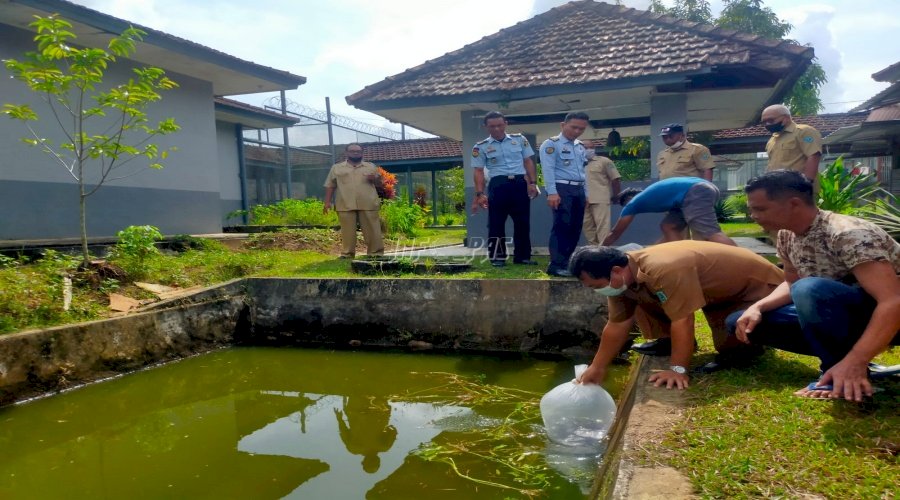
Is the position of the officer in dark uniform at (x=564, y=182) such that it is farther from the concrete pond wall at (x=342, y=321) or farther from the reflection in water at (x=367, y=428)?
the reflection in water at (x=367, y=428)

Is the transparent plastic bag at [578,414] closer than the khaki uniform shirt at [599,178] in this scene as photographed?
Yes

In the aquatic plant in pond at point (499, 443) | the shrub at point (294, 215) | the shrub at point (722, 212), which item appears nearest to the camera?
the aquatic plant in pond at point (499, 443)

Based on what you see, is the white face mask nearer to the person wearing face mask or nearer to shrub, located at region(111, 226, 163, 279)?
the person wearing face mask

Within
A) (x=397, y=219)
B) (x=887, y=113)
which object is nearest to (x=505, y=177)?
(x=397, y=219)

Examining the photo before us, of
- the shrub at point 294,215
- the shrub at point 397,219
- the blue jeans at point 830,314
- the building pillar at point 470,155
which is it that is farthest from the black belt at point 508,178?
the shrub at point 294,215

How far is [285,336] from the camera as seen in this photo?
18.8 feet

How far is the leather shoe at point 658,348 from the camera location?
10.9 ft

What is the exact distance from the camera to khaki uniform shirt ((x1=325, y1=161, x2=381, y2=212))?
23.4ft

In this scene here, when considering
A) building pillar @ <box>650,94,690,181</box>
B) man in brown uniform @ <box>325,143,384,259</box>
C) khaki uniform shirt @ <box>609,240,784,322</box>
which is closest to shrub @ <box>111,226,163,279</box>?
man in brown uniform @ <box>325,143,384,259</box>

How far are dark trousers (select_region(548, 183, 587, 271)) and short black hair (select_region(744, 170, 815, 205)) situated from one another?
10.5 feet

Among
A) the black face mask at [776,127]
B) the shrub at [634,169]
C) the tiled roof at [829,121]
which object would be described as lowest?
the black face mask at [776,127]

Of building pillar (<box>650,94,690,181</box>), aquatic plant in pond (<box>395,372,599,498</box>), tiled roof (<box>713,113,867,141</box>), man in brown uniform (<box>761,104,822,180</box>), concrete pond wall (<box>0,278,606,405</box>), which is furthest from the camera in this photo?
tiled roof (<box>713,113,867,141</box>)

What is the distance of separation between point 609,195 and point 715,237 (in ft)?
7.41

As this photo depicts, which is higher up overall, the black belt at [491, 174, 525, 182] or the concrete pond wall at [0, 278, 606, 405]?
the black belt at [491, 174, 525, 182]
